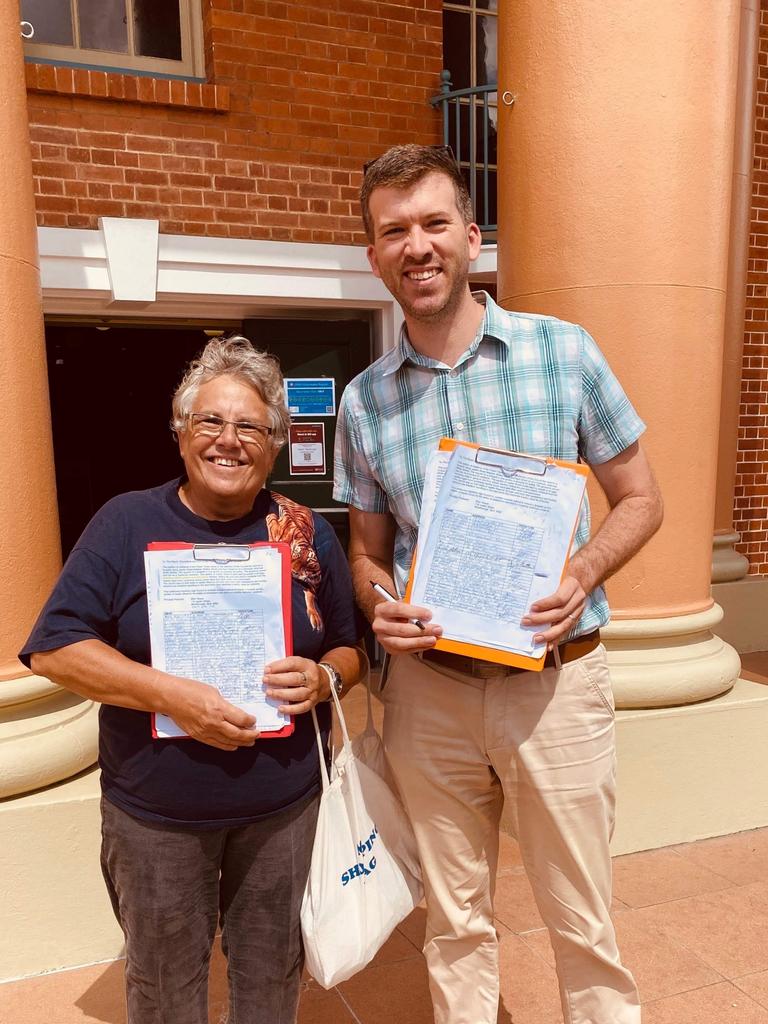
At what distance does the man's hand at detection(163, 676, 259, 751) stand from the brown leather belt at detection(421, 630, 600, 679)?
529 mm

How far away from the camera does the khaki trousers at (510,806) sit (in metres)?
2.06

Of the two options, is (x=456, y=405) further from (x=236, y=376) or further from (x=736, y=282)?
(x=736, y=282)

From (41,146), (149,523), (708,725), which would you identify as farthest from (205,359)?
(41,146)

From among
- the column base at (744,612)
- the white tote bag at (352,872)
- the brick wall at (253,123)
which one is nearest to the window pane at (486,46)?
the brick wall at (253,123)

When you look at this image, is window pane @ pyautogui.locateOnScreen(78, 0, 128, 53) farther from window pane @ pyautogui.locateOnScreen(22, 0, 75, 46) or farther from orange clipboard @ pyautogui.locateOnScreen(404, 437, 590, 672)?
orange clipboard @ pyautogui.locateOnScreen(404, 437, 590, 672)

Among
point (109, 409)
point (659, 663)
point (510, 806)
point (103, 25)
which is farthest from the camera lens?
point (109, 409)

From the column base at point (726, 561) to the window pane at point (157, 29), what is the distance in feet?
17.4

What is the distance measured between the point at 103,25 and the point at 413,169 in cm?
448

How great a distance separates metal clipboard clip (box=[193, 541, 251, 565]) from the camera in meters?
1.80

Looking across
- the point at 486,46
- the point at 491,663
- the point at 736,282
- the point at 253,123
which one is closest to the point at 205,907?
the point at 491,663

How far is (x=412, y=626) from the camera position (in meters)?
1.88

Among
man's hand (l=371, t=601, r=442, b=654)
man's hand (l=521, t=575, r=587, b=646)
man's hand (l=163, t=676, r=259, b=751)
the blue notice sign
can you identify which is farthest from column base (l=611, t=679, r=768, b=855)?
the blue notice sign

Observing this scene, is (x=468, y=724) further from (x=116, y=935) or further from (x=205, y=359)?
(x=116, y=935)

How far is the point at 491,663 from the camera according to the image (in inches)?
79.9
